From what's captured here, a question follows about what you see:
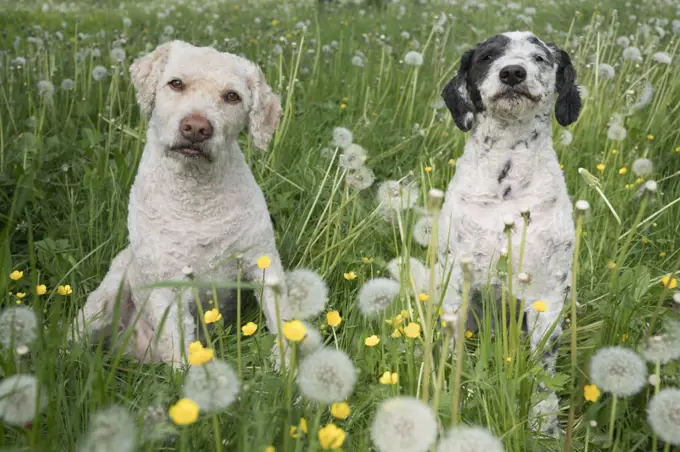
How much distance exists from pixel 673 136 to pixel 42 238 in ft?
14.5

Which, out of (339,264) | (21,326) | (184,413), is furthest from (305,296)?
(339,264)

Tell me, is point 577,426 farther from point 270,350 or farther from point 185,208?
point 185,208

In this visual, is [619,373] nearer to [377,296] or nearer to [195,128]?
[377,296]

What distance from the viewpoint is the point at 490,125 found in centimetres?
307

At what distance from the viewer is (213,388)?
61.7 inches

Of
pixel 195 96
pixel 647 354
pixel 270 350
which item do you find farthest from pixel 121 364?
pixel 647 354

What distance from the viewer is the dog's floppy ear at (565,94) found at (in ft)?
10.6

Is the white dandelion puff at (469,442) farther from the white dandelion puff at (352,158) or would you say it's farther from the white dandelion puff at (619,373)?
the white dandelion puff at (352,158)

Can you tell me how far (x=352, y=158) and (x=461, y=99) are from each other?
0.62 meters

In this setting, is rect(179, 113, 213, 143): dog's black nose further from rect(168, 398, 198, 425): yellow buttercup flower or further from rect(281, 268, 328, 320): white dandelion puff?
rect(168, 398, 198, 425): yellow buttercup flower

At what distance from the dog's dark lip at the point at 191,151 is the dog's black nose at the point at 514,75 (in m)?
1.32

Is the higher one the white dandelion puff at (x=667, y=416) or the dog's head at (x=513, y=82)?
the dog's head at (x=513, y=82)

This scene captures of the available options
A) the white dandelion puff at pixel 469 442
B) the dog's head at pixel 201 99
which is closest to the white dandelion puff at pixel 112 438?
the white dandelion puff at pixel 469 442

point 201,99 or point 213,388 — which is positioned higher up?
point 201,99
